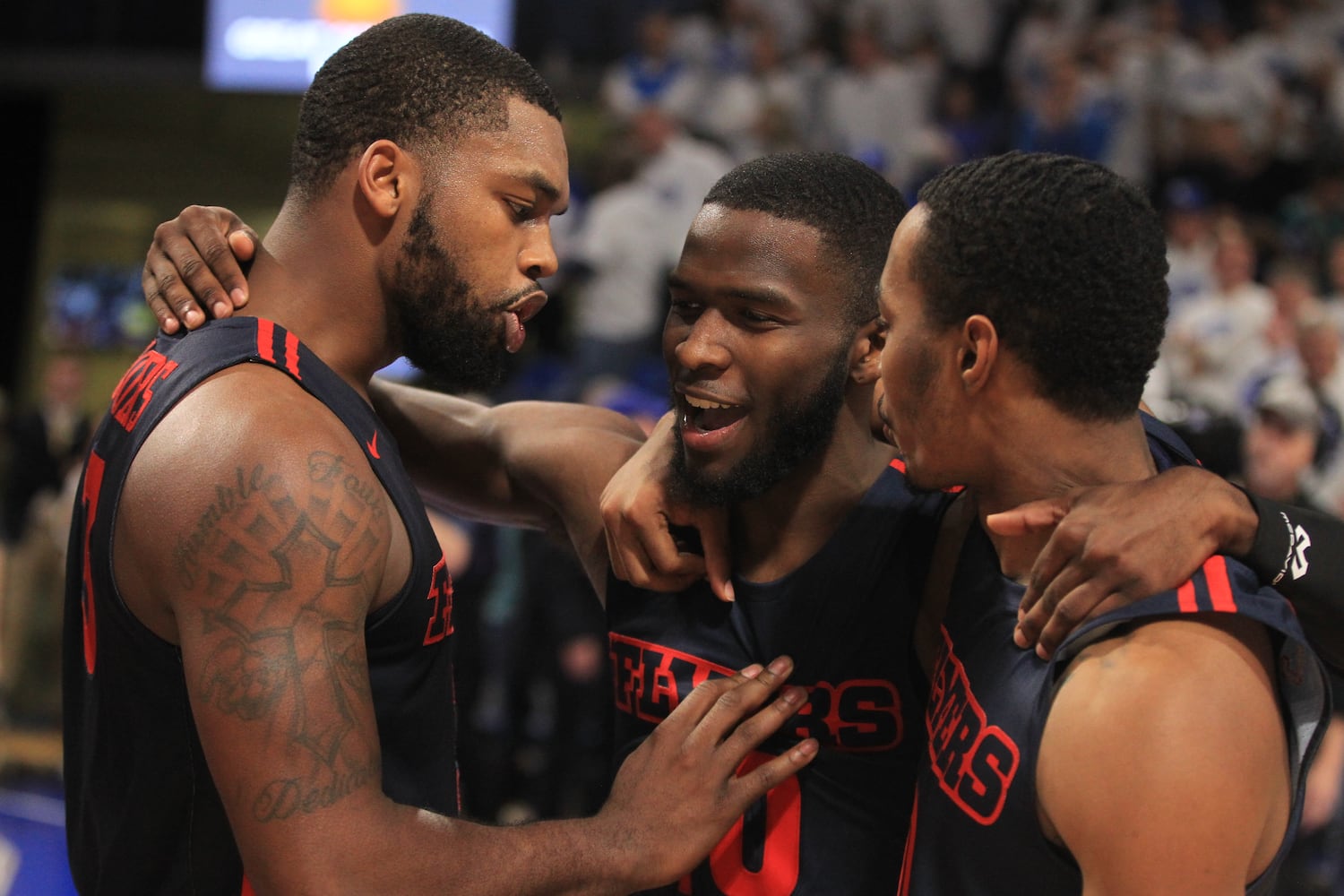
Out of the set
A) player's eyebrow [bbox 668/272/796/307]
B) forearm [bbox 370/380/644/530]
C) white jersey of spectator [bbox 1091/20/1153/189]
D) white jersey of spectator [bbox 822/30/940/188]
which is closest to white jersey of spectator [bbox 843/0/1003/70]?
white jersey of spectator [bbox 822/30/940/188]

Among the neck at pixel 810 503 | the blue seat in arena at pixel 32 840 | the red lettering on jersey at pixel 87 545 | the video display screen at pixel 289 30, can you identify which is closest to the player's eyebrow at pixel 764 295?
the neck at pixel 810 503

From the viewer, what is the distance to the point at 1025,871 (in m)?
1.69

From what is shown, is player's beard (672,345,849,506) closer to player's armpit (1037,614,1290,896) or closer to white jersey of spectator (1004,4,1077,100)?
player's armpit (1037,614,1290,896)

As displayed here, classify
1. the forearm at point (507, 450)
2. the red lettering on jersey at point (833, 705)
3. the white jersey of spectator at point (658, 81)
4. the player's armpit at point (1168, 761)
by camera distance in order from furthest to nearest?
1. the white jersey of spectator at point (658, 81)
2. the forearm at point (507, 450)
3. the red lettering on jersey at point (833, 705)
4. the player's armpit at point (1168, 761)

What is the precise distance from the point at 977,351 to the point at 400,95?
3.17ft

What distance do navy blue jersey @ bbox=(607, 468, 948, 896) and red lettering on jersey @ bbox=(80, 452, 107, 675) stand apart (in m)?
0.86

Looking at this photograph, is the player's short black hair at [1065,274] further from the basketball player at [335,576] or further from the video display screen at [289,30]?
the video display screen at [289,30]

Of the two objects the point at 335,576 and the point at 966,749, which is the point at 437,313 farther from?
the point at 966,749

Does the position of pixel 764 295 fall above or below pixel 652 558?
above

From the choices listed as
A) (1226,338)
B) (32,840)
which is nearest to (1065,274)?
(1226,338)

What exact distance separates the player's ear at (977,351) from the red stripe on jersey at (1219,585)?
0.37m

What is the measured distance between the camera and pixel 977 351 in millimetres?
1807

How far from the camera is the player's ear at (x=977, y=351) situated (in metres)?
1.79

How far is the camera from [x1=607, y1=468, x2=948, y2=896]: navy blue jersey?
2162 mm
